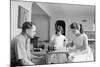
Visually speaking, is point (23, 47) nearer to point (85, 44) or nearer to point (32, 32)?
point (32, 32)

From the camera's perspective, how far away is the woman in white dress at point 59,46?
2865 mm

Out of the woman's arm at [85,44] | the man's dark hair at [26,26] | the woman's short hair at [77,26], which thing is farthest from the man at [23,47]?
the woman's arm at [85,44]

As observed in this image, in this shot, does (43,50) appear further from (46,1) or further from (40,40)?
(46,1)

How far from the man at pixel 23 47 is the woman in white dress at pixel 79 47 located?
70 cm

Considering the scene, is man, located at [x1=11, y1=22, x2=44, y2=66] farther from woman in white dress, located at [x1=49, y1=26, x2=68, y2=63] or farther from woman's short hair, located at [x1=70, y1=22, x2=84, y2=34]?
woman's short hair, located at [x1=70, y1=22, x2=84, y2=34]

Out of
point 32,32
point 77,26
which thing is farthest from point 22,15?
point 77,26

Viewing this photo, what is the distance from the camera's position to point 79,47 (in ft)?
9.77

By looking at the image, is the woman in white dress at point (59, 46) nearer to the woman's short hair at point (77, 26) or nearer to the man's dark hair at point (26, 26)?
the woman's short hair at point (77, 26)

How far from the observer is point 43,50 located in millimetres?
2822

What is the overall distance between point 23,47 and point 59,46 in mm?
605
